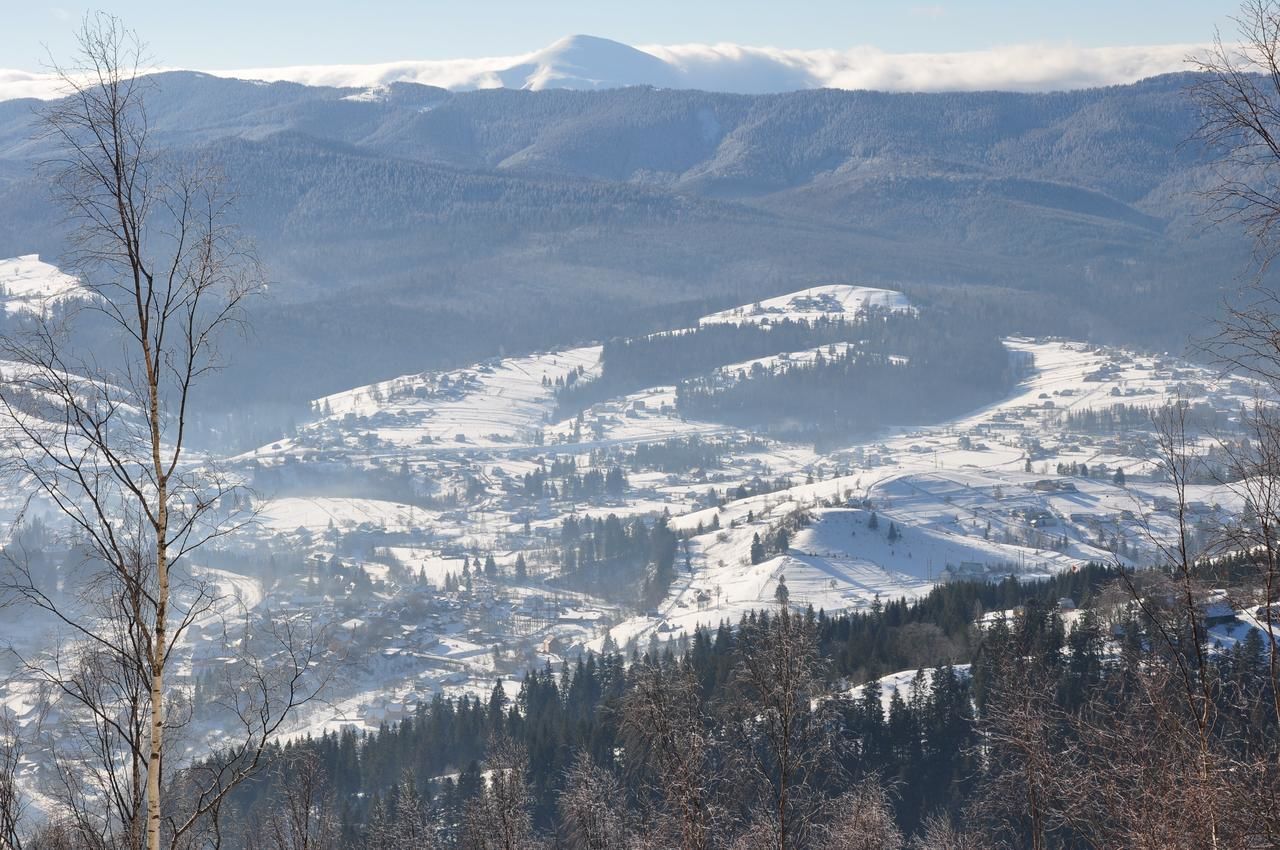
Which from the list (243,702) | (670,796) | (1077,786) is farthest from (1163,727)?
(243,702)

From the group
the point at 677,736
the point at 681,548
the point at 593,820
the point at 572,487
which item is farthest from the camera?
the point at 572,487

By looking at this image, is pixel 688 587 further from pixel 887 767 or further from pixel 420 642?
pixel 887 767

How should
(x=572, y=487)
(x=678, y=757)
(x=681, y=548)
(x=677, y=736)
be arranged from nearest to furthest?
(x=678, y=757), (x=677, y=736), (x=681, y=548), (x=572, y=487)

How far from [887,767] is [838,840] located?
34.4 m

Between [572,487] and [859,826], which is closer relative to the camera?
[859,826]

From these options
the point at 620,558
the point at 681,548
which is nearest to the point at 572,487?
the point at 620,558

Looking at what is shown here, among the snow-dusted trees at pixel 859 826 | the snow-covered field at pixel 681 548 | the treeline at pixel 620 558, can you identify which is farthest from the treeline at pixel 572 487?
the snow-dusted trees at pixel 859 826

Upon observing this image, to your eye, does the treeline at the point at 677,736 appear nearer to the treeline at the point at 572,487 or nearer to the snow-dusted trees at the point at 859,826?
the snow-dusted trees at the point at 859,826

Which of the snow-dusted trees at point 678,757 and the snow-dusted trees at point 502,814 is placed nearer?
the snow-dusted trees at point 678,757

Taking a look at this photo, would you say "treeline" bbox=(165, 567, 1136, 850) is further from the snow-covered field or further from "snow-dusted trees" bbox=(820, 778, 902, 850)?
the snow-covered field

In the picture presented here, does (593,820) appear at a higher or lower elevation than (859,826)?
lower

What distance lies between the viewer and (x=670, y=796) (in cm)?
2056

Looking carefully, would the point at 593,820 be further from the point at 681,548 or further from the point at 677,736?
the point at 681,548

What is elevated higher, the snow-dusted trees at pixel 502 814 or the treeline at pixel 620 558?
the snow-dusted trees at pixel 502 814
